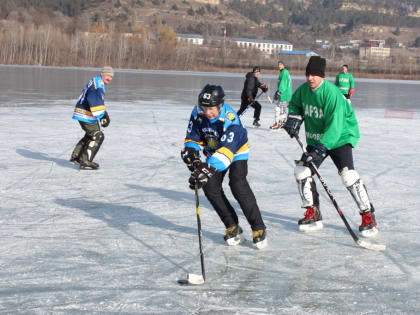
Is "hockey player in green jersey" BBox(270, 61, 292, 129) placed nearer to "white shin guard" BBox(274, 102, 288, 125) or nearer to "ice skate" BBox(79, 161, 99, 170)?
"white shin guard" BBox(274, 102, 288, 125)

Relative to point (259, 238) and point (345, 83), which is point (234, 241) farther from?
point (345, 83)

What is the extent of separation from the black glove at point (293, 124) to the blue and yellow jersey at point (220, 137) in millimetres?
683

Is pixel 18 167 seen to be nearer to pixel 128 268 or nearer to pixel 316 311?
pixel 128 268

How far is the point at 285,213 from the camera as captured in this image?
5.43 metres

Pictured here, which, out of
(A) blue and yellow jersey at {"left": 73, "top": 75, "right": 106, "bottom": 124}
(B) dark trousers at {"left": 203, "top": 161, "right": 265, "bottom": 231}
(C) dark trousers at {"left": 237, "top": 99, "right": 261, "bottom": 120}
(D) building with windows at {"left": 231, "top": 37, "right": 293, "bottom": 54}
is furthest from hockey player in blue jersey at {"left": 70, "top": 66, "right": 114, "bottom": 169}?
(D) building with windows at {"left": 231, "top": 37, "right": 293, "bottom": 54}

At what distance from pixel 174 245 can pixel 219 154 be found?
922 millimetres

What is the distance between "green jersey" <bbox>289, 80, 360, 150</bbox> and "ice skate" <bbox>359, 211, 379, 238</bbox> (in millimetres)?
619

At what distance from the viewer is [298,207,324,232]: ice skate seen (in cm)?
488

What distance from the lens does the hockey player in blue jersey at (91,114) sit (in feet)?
23.8

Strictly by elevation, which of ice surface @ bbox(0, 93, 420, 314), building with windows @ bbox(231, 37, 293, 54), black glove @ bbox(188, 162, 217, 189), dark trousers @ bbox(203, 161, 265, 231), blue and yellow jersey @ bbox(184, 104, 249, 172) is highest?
building with windows @ bbox(231, 37, 293, 54)

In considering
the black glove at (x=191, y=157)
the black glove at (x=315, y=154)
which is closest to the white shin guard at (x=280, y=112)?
the black glove at (x=315, y=154)

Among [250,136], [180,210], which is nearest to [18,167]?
[180,210]

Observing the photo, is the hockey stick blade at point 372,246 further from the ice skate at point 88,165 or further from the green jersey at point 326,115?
the ice skate at point 88,165

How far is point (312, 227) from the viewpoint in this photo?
193 inches
